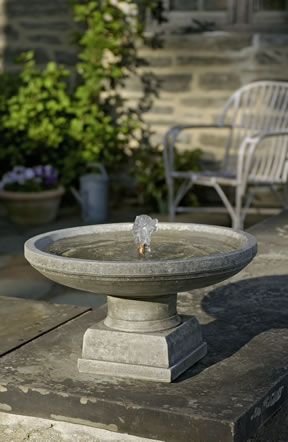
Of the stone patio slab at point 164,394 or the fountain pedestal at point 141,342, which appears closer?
the stone patio slab at point 164,394

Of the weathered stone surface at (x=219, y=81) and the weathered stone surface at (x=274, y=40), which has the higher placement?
the weathered stone surface at (x=274, y=40)

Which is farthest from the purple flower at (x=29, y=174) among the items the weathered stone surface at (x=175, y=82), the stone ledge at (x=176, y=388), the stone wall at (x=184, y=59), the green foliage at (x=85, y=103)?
the stone ledge at (x=176, y=388)

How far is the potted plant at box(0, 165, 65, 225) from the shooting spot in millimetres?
5473

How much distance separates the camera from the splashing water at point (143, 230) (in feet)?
6.65

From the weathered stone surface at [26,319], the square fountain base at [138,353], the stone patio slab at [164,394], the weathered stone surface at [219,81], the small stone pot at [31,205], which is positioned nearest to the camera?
the stone patio slab at [164,394]

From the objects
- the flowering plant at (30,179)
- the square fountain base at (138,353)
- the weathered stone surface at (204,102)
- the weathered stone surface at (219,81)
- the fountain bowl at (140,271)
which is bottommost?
the flowering plant at (30,179)

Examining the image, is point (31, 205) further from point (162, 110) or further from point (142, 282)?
point (142, 282)

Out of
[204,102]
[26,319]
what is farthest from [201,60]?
[26,319]

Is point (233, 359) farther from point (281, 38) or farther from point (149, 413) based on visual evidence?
point (281, 38)

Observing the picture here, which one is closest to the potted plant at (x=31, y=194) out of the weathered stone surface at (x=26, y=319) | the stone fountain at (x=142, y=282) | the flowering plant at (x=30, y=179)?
the flowering plant at (x=30, y=179)

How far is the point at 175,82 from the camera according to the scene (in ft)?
20.2

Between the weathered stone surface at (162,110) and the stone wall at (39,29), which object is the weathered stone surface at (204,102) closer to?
the weathered stone surface at (162,110)

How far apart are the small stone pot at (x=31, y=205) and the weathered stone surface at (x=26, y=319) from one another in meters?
2.81

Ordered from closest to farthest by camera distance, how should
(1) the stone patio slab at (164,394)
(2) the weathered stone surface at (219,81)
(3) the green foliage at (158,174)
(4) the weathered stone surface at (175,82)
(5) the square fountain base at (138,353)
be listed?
(1) the stone patio slab at (164,394) → (5) the square fountain base at (138,353) → (3) the green foliage at (158,174) → (2) the weathered stone surface at (219,81) → (4) the weathered stone surface at (175,82)
